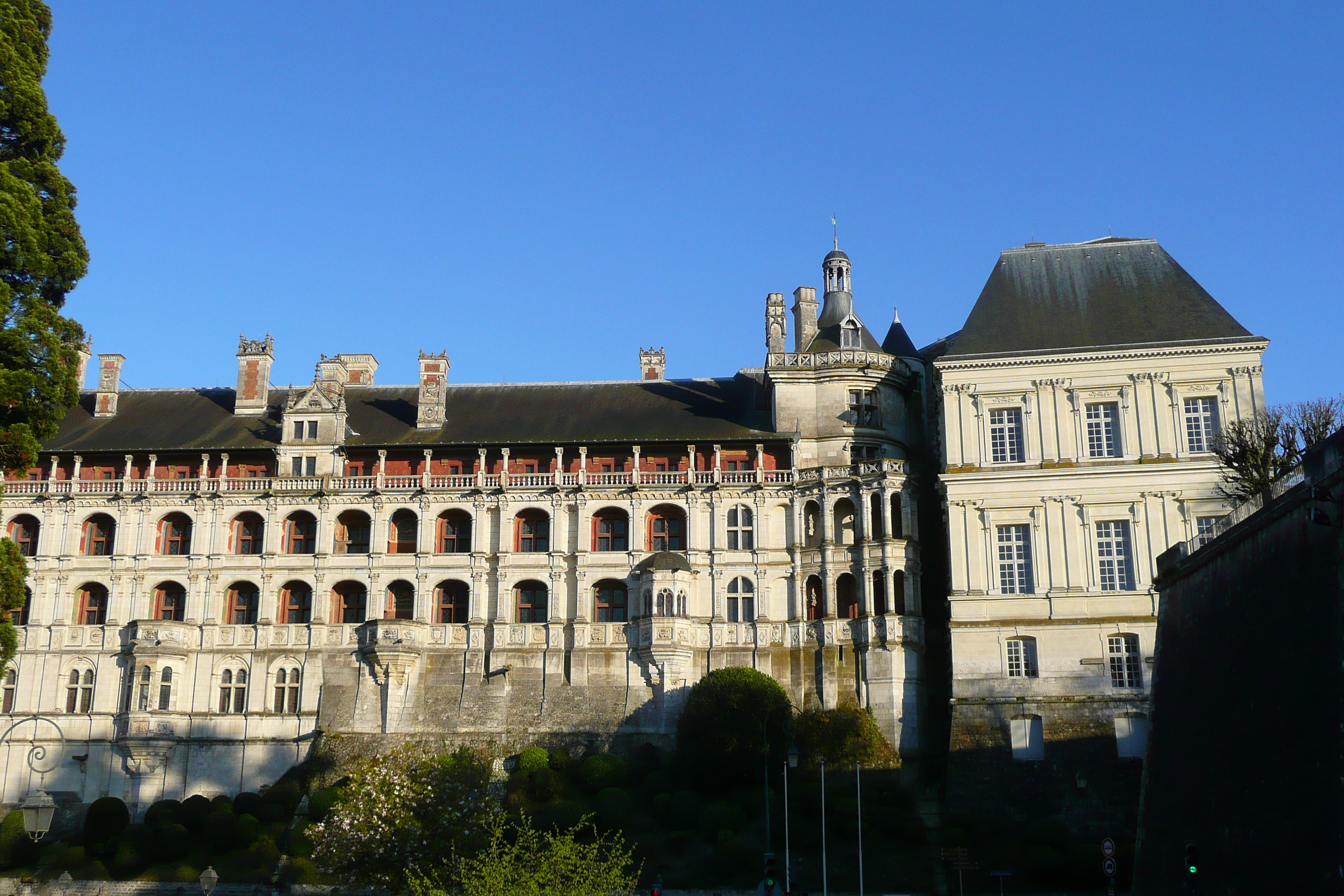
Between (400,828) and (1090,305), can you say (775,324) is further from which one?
(400,828)

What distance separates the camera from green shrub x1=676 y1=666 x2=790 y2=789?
162 feet

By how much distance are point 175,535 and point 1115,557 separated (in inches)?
1624

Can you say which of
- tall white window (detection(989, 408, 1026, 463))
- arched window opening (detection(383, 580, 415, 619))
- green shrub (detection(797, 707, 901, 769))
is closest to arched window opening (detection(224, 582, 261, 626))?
arched window opening (detection(383, 580, 415, 619))

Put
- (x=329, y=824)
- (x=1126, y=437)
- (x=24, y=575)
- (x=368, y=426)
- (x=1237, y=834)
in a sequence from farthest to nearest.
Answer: (x=368, y=426) → (x=1126, y=437) → (x=329, y=824) → (x=24, y=575) → (x=1237, y=834)

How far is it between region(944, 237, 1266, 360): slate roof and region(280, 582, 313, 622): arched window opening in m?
30.3

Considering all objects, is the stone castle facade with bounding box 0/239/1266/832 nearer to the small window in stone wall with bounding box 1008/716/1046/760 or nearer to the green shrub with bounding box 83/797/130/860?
the small window in stone wall with bounding box 1008/716/1046/760

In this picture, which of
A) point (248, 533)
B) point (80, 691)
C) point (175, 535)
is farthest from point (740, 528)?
point (80, 691)

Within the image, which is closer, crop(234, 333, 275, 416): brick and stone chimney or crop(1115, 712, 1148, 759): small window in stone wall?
crop(1115, 712, 1148, 759): small window in stone wall

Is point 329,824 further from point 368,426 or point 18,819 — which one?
point 368,426

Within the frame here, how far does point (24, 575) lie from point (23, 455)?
10.0ft

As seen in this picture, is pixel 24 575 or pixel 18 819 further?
pixel 18 819

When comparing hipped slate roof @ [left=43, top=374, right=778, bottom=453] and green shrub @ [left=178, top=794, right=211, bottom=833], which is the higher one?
hipped slate roof @ [left=43, top=374, right=778, bottom=453]

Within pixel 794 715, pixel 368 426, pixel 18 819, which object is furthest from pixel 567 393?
pixel 18 819

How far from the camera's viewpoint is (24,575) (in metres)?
33.4
